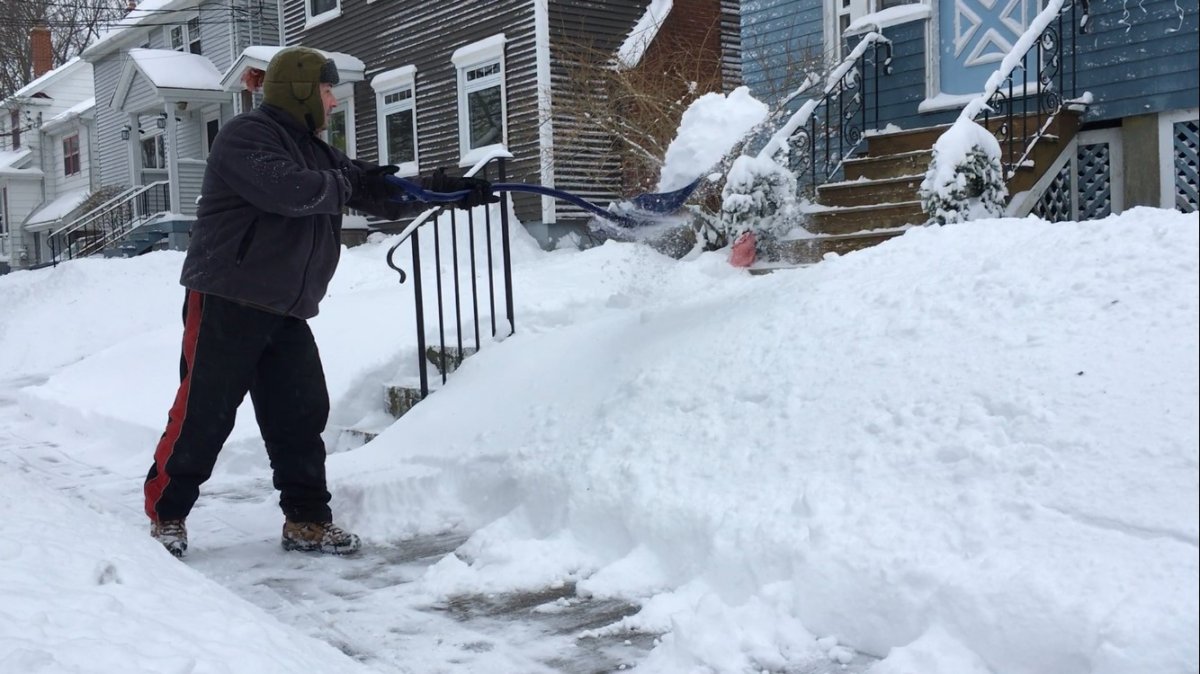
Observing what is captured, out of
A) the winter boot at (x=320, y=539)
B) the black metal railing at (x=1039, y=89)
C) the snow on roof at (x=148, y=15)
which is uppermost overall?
the snow on roof at (x=148, y=15)

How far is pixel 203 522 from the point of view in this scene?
4.78 m

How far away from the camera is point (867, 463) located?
3232 mm

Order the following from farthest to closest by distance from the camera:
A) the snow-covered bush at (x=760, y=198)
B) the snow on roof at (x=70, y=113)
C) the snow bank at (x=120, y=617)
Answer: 1. the snow on roof at (x=70, y=113)
2. the snow-covered bush at (x=760, y=198)
3. the snow bank at (x=120, y=617)

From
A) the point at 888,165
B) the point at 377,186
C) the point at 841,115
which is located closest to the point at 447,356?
the point at 377,186

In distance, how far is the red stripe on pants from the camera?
411cm

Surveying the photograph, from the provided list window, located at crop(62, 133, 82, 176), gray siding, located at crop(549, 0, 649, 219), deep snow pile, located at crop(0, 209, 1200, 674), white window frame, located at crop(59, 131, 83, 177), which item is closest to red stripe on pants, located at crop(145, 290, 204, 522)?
deep snow pile, located at crop(0, 209, 1200, 674)

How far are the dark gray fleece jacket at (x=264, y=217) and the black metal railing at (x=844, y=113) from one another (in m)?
5.62

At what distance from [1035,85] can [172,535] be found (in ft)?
23.4

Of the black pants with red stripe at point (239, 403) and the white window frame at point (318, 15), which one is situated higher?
the white window frame at point (318, 15)

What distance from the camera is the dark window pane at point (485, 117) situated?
16.3 meters

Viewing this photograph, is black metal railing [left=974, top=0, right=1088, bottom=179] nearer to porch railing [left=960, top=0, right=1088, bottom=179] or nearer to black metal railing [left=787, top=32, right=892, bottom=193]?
porch railing [left=960, top=0, right=1088, bottom=179]

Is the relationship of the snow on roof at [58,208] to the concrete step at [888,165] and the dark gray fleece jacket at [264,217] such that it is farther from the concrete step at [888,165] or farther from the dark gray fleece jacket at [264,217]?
the dark gray fleece jacket at [264,217]

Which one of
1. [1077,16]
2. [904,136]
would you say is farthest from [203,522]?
[1077,16]

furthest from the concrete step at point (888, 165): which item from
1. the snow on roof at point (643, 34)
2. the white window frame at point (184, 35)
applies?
the white window frame at point (184, 35)
